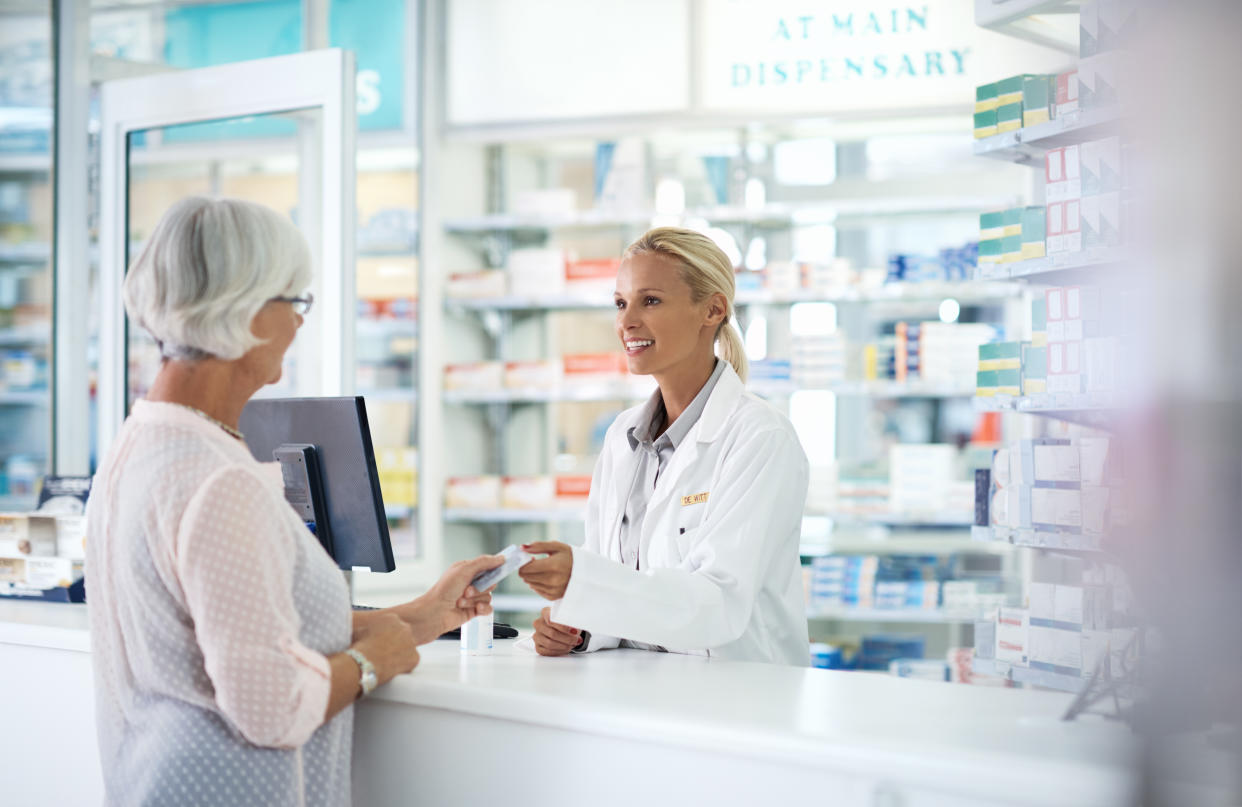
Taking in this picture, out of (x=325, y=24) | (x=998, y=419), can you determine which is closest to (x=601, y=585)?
(x=325, y=24)

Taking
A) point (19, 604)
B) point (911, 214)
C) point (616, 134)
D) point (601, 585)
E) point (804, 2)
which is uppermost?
point (804, 2)

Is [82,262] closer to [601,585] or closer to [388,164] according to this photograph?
[388,164]

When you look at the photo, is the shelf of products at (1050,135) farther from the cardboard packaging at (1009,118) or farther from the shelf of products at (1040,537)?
the shelf of products at (1040,537)

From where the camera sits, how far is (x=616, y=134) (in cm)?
539

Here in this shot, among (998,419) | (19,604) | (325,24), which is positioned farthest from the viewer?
(998,419)

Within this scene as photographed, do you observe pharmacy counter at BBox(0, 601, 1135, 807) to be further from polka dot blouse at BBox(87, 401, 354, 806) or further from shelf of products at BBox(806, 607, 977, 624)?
shelf of products at BBox(806, 607, 977, 624)

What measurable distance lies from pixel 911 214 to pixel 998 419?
146 cm

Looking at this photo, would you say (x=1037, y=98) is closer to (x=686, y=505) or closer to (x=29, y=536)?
(x=686, y=505)

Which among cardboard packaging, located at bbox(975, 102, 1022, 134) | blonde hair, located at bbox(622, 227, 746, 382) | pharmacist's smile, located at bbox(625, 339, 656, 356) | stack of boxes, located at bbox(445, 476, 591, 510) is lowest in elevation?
stack of boxes, located at bbox(445, 476, 591, 510)

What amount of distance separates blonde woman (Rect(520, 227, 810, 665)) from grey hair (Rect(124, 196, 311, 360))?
0.60 meters

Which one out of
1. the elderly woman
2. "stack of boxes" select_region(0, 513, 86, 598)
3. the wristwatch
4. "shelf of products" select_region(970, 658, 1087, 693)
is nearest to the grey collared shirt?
the wristwatch

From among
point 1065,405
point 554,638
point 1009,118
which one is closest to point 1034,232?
point 1009,118

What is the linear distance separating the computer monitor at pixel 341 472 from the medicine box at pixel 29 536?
85 centimetres

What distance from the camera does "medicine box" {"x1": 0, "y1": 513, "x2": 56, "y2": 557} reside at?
2751mm
